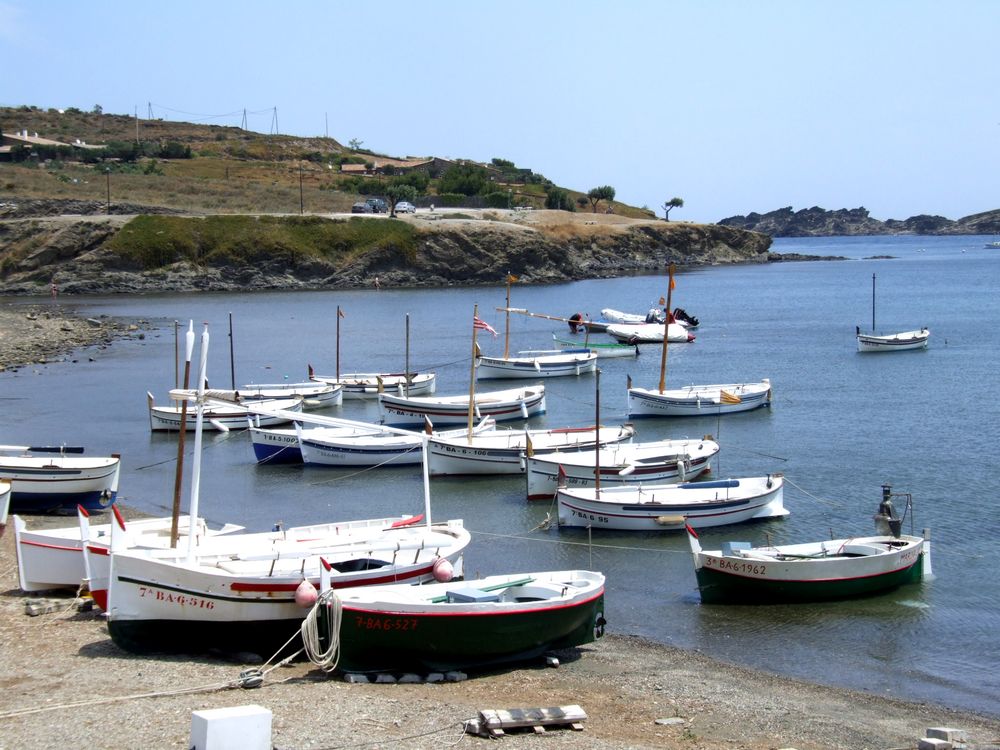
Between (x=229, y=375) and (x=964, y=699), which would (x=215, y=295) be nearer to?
(x=229, y=375)

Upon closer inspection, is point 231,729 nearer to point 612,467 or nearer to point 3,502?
point 3,502

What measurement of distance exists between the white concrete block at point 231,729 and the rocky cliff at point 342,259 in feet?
381

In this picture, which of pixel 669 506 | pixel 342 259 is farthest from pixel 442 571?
pixel 342 259

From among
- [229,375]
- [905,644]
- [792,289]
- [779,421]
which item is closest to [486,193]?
[792,289]

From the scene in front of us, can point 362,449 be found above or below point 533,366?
below

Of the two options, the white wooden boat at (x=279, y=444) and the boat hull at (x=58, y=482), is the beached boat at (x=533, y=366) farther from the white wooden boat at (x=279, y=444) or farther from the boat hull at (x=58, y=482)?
the boat hull at (x=58, y=482)

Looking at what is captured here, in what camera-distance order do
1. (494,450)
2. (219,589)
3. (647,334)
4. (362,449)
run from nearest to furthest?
(219,589) < (494,450) < (362,449) < (647,334)

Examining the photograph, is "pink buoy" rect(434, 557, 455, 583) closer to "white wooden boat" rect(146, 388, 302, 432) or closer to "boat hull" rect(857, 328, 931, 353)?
"white wooden boat" rect(146, 388, 302, 432)

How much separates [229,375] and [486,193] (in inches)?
5101

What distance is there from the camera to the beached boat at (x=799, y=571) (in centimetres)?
2506

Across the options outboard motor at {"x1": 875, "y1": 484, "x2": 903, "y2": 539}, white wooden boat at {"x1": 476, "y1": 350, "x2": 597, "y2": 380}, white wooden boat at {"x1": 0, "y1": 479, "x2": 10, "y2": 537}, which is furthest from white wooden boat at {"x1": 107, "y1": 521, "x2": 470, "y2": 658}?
white wooden boat at {"x1": 476, "y1": 350, "x2": 597, "y2": 380}

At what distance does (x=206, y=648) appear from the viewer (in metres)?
20.4

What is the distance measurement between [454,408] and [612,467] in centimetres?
1527

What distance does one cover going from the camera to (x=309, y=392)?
55.3m
